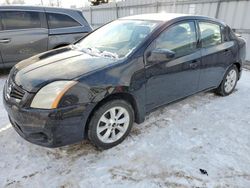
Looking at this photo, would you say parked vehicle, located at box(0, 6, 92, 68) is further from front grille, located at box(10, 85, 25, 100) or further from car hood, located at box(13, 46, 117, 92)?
front grille, located at box(10, 85, 25, 100)

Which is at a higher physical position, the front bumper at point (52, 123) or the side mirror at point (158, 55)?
the side mirror at point (158, 55)

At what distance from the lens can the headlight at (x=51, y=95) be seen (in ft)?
6.63

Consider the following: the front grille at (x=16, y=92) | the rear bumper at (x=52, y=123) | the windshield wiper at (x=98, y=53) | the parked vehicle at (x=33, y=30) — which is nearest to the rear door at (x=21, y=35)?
the parked vehicle at (x=33, y=30)

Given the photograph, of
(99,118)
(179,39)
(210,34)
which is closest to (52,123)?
(99,118)

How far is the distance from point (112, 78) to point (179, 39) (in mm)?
1282

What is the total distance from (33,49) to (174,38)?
360 cm

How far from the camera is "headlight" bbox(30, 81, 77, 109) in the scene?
79.6 inches

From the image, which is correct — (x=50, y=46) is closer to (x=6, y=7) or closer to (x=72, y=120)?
(x=6, y=7)

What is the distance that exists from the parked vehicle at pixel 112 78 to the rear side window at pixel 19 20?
2.35 meters

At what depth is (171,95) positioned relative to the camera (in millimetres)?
3027

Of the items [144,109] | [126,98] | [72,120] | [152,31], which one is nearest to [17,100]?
[72,120]

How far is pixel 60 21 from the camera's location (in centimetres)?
530

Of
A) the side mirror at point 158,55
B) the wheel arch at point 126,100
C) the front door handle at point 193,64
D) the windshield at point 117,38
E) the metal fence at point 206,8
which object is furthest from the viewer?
the metal fence at point 206,8

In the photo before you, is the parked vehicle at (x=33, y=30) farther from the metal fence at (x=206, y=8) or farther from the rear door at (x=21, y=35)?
the metal fence at (x=206, y=8)
